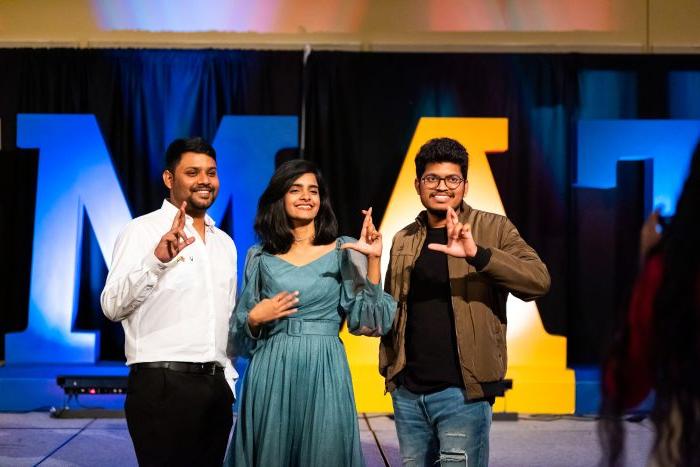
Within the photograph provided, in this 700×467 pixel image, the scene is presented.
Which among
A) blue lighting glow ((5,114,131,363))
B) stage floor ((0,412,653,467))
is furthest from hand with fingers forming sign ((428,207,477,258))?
blue lighting glow ((5,114,131,363))

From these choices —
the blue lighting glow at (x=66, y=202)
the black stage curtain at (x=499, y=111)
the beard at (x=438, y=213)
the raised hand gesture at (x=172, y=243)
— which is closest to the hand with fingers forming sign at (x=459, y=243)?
the beard at (x=438, y=213)

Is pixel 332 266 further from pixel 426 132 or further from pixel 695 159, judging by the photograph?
pixel 426 132

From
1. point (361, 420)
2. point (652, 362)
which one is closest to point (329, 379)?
point (652, 362)

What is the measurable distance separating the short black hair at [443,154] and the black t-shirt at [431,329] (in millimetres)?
224

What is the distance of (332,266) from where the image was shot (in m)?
3.13

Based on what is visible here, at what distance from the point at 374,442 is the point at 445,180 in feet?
9.09

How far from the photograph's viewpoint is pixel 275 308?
297 cm

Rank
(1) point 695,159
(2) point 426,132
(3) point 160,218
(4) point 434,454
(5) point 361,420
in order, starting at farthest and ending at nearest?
(2) point 426,132 → (5) point 361,420 → (3) point 160,218 → (4) point 434,454 → (1) point 695,159

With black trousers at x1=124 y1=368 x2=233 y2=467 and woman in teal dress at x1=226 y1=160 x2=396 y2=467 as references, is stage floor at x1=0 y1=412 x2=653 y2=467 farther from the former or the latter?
woman in teal dress at x1=226 y1=160 x2=396 y2=467

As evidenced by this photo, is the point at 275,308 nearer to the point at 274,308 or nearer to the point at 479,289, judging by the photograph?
the point at 274,308

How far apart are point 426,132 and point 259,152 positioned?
119cm

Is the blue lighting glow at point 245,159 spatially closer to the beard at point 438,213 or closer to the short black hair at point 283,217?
the short black hair at point 283,217

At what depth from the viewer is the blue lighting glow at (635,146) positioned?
6645 millimetres

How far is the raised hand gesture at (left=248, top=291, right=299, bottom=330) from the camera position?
2.96 metres
